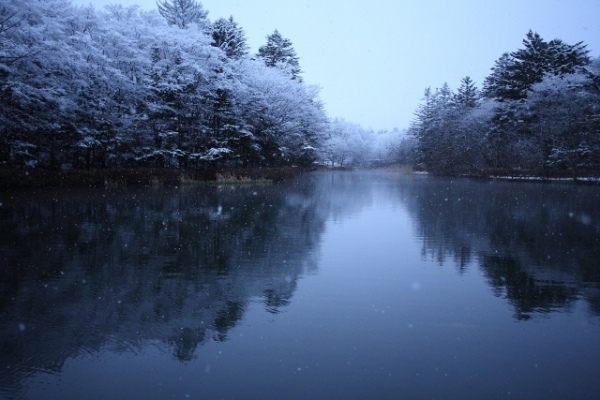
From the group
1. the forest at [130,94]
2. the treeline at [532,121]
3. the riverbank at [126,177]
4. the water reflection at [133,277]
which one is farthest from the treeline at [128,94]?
the treeline at [532,121]

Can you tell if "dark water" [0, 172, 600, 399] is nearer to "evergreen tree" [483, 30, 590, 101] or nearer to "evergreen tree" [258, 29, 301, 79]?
"evergreen tree" [483, 30, 590, 101]

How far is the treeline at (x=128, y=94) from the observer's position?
25059 millimetres

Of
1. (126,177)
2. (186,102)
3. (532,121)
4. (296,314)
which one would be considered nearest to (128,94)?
(186,102)

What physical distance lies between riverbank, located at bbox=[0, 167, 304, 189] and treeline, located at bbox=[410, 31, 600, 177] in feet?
81.5

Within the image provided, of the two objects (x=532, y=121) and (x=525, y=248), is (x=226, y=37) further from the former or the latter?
(x=525, y=248)

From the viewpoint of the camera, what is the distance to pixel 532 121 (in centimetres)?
5034

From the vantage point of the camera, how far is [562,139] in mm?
42719

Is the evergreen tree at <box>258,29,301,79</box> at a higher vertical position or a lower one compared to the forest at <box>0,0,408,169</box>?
higher

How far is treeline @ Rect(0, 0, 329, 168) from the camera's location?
2506 centimetres

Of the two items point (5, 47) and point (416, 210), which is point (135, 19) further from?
point (416, 210)

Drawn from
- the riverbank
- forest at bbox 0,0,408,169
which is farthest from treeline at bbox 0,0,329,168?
the riverbank

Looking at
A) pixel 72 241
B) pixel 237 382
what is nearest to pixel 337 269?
pixel 237 382

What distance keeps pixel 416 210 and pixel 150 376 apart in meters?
15.3

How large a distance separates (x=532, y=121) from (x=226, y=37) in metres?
31.1
